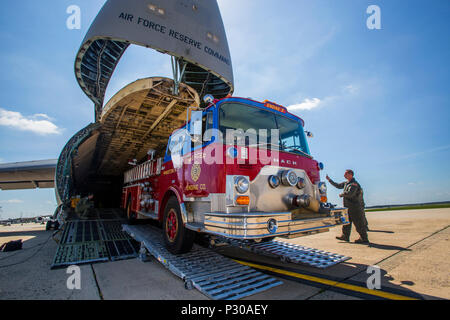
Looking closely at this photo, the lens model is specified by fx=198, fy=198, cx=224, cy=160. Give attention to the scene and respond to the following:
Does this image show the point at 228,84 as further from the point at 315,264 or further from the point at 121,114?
the point at 315,264

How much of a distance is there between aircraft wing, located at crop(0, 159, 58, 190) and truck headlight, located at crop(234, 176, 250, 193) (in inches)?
668

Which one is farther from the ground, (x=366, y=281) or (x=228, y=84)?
(x=228, y=84)

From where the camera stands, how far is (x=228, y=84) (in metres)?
12.8

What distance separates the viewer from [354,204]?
5113 mm

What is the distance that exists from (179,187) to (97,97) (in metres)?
14.3

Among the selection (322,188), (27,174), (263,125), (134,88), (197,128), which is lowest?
(322,188)

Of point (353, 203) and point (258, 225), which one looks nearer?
point (258, 225)

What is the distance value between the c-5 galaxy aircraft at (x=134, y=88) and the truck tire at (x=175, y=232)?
13.8 ft

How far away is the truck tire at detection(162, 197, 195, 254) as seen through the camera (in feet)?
11.4
